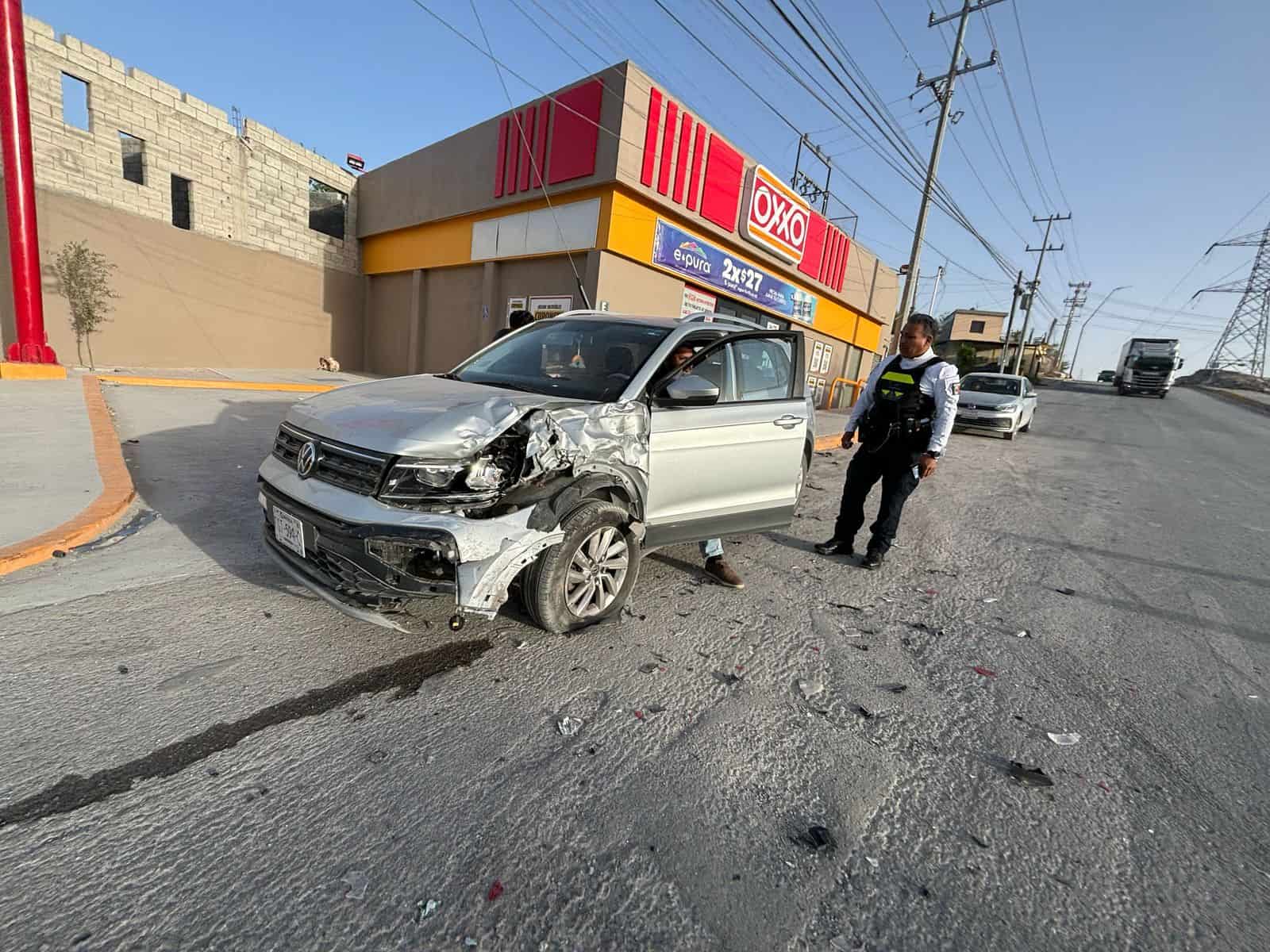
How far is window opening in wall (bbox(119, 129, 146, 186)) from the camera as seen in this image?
1373cm

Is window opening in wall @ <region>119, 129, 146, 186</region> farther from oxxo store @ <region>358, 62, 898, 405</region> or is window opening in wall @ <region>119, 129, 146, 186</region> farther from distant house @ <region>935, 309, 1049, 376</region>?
distant house @ <region>935, 309, 1049, 376</region>

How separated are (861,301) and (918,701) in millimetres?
22098

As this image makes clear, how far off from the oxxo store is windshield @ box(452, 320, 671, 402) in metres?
4.31

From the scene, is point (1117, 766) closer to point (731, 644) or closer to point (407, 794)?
point (731, 644)

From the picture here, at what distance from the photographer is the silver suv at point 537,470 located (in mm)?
2537

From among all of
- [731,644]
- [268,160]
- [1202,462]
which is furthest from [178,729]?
[268,160]

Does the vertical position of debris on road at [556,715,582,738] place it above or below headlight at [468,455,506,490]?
below

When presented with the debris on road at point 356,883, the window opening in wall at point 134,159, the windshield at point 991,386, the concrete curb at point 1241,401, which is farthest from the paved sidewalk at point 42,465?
the concrete curb at point 1241,401

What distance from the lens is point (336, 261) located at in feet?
59.4

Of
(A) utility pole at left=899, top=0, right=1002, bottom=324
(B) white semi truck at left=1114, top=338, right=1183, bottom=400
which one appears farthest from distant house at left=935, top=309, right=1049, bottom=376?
(A) utility pole at left=899, top=0, right=1002, bottom=324

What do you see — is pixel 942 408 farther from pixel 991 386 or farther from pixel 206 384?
pixel 991 386

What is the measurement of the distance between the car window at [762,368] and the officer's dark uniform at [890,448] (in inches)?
29.2

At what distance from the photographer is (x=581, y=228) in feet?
37.8

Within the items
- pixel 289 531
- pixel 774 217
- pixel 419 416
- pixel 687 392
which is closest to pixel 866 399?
pixel 687 392
